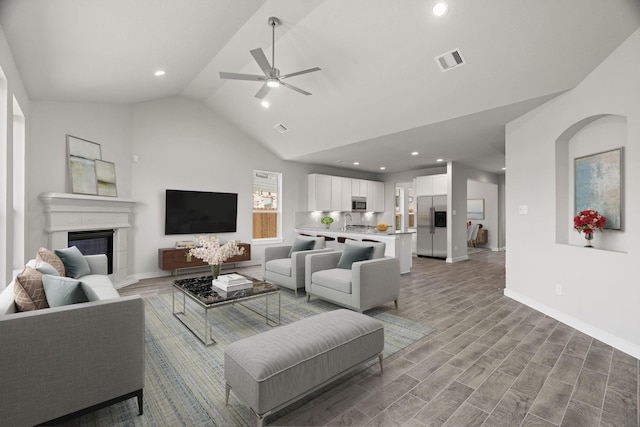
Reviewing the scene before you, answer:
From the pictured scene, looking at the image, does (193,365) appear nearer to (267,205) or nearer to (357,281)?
(357,281)

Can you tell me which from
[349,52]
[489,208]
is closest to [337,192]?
[349,52]

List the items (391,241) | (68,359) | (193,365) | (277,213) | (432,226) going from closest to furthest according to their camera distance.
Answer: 1. (68,359)
2. (193,365)
3. (391,241)
4. (277,213)
5. (432,226)

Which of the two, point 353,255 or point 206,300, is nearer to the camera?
point 206,300

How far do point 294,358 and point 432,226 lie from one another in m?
7.30

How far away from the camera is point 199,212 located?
6.26m

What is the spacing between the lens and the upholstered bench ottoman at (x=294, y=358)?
Result: 5.48 feet

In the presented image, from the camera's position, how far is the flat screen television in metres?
5.93

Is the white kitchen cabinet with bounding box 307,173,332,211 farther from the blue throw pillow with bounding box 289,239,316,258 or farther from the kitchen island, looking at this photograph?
the blue throw pillow with bounding box 289,239,316,258

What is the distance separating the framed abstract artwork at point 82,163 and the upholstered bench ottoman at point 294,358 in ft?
14.1

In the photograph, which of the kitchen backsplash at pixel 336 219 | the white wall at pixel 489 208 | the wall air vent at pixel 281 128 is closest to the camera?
the wall air vent at pixel 281 128

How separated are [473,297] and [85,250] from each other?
6.02 meters

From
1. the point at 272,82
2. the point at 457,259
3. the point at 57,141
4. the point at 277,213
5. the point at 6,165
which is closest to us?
the point at 6,165

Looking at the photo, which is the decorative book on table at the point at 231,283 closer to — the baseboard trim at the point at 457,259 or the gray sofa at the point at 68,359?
the gray sofa at the point at 68,359

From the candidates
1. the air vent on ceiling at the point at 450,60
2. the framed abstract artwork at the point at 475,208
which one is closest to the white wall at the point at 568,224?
the air vent on ceiling at the point at 450,60
